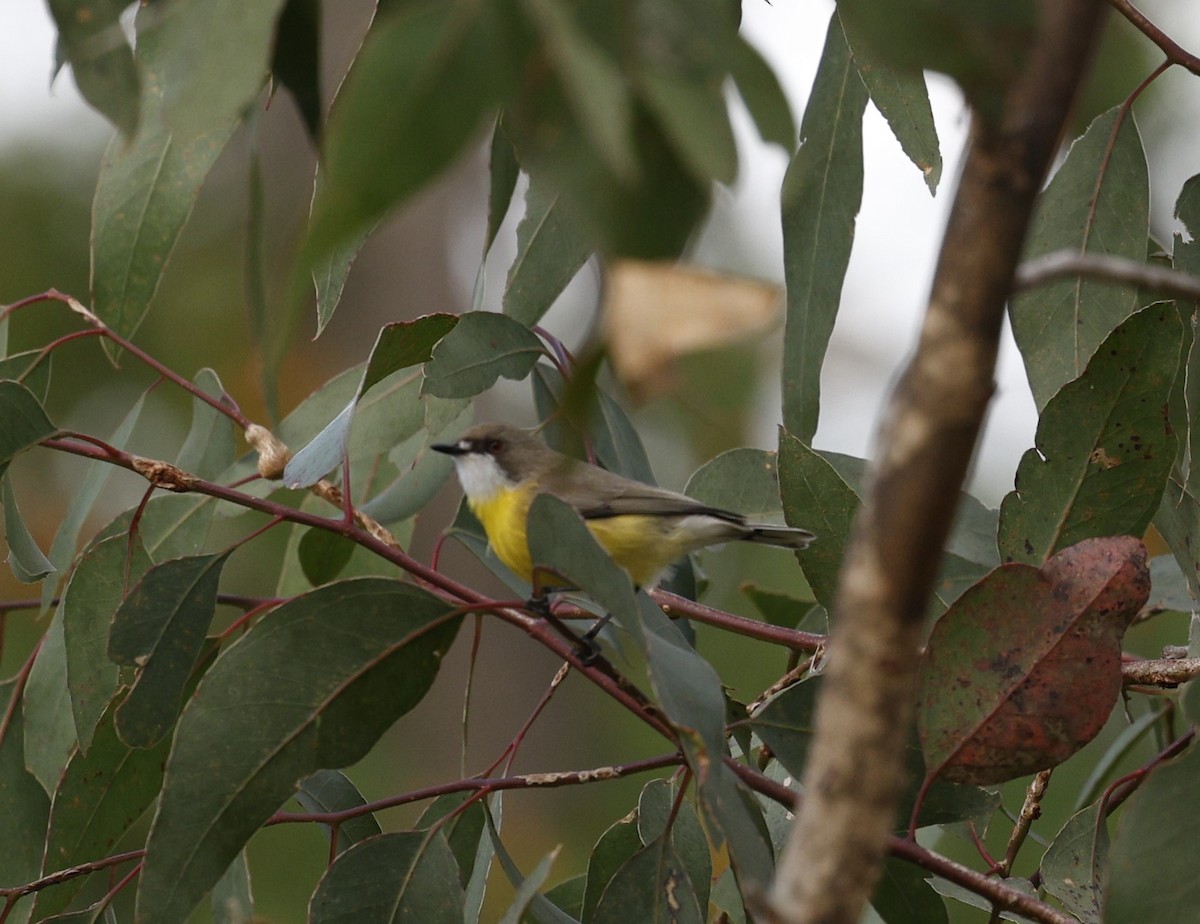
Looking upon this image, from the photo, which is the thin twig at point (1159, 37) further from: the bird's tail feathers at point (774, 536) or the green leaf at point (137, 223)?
the green leaf at point (137, 223)

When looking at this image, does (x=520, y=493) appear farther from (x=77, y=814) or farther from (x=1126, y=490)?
(x=1126, y=490)

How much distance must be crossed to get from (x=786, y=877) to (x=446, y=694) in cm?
668

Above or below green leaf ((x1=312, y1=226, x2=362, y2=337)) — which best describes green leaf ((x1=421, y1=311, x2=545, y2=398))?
below

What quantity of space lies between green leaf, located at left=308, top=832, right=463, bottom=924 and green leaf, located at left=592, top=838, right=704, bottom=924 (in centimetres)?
19

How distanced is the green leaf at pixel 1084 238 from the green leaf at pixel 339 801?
3.96 ft

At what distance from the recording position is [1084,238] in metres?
2.16

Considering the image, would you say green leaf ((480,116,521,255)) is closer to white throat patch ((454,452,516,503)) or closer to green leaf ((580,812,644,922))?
green leaf ((580,812,644,922))

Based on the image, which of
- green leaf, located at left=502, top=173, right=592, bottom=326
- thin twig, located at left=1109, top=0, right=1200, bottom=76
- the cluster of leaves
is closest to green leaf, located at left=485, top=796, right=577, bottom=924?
the cluster of leaves

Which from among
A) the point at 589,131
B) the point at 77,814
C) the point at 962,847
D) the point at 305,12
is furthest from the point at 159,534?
the point at 962,847

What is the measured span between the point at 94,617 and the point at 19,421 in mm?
322

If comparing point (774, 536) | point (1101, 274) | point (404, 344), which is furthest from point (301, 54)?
point (774, 536)

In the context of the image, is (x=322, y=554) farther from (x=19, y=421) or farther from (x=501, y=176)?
(x=501, y=176)

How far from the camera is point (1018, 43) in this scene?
792mm

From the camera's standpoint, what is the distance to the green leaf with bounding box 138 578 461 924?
1.54 m
